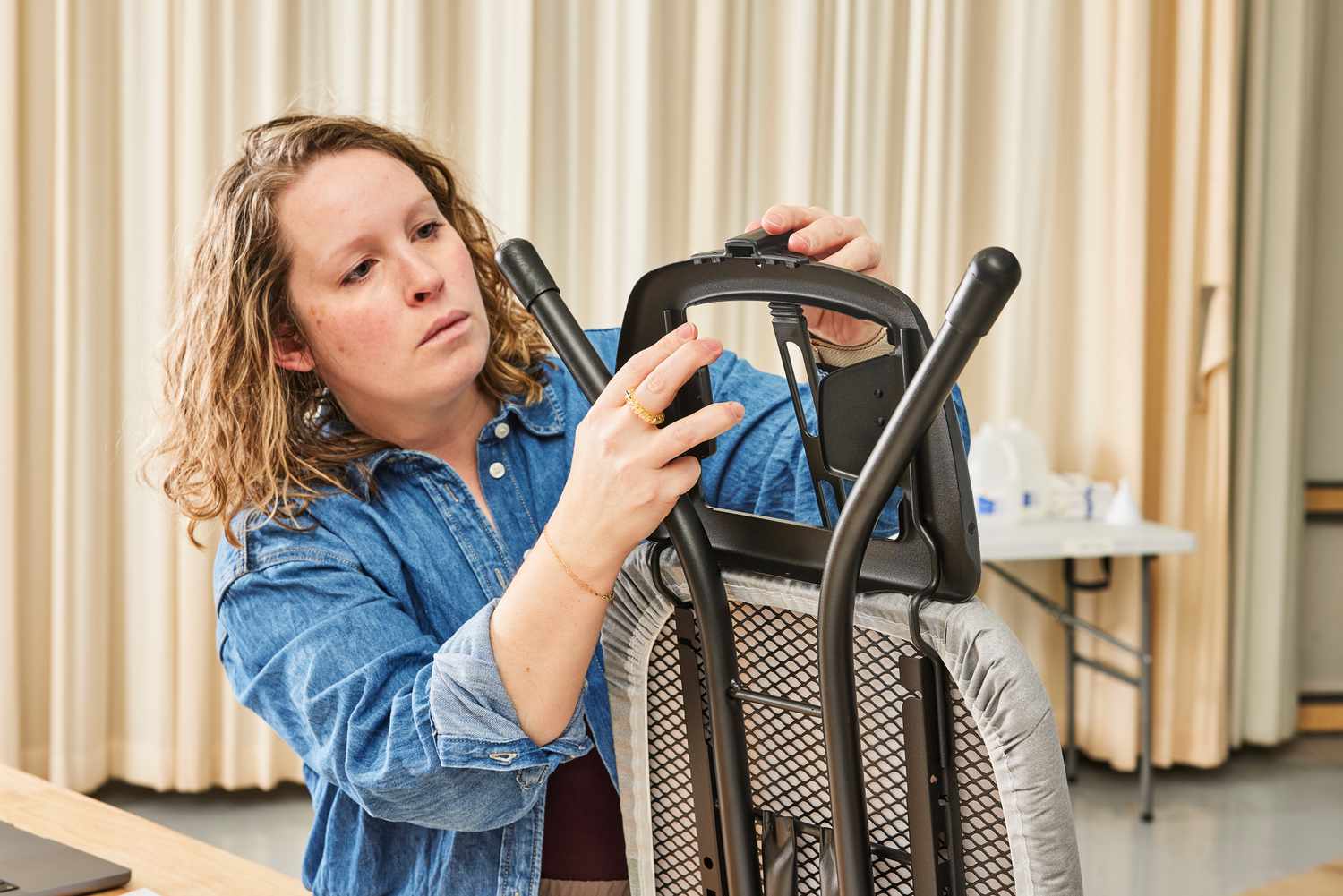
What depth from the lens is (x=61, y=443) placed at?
298 cm

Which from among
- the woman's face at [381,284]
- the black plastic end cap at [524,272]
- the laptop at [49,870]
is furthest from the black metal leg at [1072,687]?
the black plastic end cap at [524,272]

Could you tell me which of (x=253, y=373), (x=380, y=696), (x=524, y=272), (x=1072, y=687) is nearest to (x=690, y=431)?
(x=524, y=272)

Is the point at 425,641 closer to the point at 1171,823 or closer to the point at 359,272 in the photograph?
the point at 359,272

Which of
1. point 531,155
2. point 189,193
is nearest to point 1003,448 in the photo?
point 531,155

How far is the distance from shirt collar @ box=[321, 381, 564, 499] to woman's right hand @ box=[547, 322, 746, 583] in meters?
0.42

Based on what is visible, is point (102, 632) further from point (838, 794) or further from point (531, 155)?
point (838, 794)

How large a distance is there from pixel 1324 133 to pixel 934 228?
1.26m

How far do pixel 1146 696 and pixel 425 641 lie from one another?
2.74 metres

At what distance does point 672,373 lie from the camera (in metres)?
0.76

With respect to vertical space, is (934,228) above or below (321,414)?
above

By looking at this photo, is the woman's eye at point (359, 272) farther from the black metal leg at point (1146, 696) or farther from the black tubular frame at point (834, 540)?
the black metal leg at point (1146, 696)

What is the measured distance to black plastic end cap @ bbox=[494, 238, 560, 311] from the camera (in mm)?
848

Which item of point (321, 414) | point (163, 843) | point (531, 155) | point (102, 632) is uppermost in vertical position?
point (531, 155)

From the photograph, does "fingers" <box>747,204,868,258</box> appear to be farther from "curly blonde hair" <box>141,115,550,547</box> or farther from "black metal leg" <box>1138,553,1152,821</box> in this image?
"black metal leg" <box>1138,553,1152,821</box>
